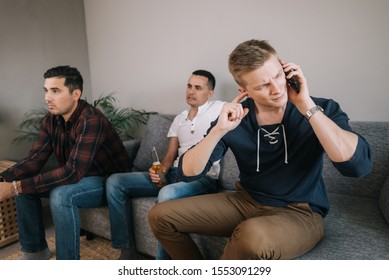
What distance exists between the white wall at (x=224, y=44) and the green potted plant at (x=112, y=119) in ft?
0.29

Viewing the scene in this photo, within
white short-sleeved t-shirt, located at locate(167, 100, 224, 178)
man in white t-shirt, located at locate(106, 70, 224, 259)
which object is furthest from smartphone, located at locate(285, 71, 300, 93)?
white short-sleeved t-shirt, located at locate(167, 100, 224, 178)

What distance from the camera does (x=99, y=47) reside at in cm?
295

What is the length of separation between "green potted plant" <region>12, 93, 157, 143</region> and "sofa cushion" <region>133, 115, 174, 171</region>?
298 millimetres

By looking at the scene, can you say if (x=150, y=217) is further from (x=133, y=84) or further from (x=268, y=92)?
(x=133, y=84)

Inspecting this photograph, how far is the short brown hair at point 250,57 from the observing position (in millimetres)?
1095

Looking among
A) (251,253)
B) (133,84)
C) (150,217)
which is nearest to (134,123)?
(133,84)

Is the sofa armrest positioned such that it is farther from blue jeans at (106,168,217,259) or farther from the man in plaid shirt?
blue jeans at (106,168,217,259)

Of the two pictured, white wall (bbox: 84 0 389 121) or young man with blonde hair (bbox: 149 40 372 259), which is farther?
white wall (bbox: 84 0 389 121)

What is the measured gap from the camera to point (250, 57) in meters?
1.10

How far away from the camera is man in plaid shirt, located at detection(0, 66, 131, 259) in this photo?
5.36 feet

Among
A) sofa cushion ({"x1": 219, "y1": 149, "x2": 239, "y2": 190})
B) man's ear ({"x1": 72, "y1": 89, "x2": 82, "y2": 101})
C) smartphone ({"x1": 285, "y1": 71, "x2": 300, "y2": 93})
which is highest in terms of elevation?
smartphone ({"x1": 285, "y1": 71, "x2": 300, "y2": 93})

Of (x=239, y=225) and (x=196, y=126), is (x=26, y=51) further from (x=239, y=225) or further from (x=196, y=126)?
(x=239, y=225)
